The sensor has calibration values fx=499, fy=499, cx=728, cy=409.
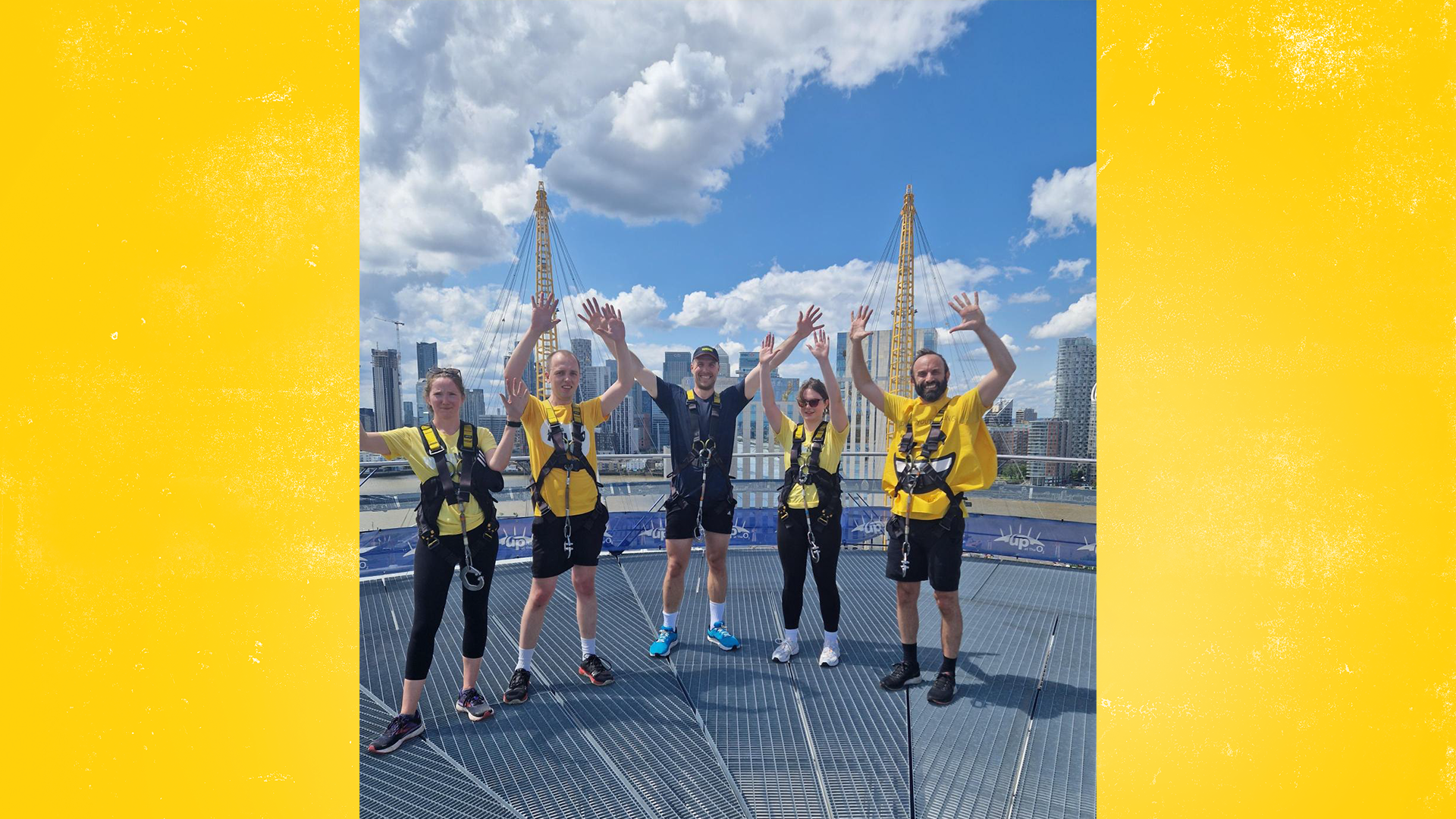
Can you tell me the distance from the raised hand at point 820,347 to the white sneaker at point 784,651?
1702 millimetres

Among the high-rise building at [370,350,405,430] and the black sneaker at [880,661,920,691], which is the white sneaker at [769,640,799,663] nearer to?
the black sneaker at [880,661,920,691]

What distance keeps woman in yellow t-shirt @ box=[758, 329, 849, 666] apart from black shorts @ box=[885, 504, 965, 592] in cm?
41

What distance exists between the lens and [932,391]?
2.52m

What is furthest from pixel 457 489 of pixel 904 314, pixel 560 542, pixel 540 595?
pixel 904 314

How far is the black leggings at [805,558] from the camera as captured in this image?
287 centimetres

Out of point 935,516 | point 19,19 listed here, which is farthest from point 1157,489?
point 19,19

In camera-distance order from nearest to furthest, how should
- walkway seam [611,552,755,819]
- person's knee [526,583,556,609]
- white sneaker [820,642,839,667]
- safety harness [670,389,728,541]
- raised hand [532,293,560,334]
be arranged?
walkway seam [611,552,755,819]
raised hand [532,293,560,334]
person's knee [526,583,556,609]
white sneaker [820,642,839,667]
safety harness [670,389,728,541]

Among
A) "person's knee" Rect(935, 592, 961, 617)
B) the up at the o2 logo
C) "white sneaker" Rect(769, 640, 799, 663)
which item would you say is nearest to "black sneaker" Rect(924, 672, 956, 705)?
"person's knee" Rect(935, 592, 961, 617)

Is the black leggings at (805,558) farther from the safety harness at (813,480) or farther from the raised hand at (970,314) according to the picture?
the raised hand at (970,314)

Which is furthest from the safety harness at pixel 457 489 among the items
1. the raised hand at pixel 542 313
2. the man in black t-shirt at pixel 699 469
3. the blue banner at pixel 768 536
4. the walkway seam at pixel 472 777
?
the blue banner at pixel 768 536

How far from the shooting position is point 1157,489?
3.38ft

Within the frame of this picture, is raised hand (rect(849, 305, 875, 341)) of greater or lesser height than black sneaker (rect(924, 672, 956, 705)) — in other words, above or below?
above

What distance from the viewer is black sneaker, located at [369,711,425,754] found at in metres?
2.11

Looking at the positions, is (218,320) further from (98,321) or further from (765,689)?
(765,689)
